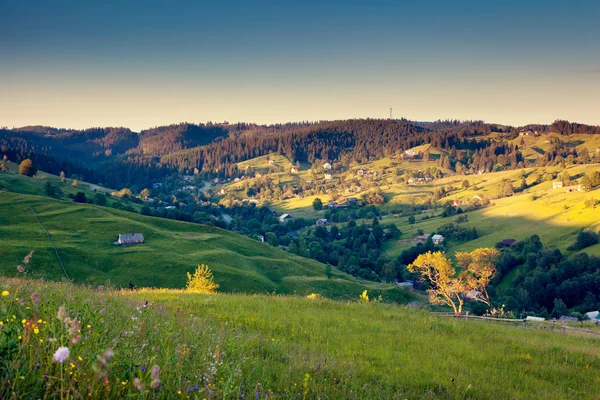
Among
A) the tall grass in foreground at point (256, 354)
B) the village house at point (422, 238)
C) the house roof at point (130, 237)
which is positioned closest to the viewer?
the tall grass in foreground at point (256, 354)

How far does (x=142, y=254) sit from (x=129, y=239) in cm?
965

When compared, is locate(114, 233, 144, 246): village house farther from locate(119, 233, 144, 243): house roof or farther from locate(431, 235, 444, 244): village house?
locate(431, 235, 444, 244): village house

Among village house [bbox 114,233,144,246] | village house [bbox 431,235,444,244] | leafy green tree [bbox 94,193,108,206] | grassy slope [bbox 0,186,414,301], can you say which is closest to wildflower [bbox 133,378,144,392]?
grassy slope [bbox 0,186,414,301]

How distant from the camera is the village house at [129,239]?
266ft

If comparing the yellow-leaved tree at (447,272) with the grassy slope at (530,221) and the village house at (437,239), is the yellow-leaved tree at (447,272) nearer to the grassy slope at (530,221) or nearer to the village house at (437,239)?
the grassy slope at (530,221)

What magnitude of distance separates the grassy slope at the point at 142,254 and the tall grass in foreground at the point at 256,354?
50.8m

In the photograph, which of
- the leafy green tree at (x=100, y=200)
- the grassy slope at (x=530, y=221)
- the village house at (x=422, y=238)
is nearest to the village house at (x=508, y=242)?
the grassy slope at (x=530, y=221)

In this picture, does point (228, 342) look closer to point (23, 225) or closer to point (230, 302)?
point (230, 302)

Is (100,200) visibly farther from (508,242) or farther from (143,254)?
(508,242)

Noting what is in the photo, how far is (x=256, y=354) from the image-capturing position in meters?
8.78

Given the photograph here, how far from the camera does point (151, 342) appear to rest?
19.9 ft

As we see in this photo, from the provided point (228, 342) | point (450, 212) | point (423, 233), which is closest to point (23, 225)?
point (228, 342)

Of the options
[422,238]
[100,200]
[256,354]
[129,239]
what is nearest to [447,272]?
[256,354]

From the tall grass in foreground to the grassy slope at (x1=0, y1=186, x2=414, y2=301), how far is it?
50.8 m
